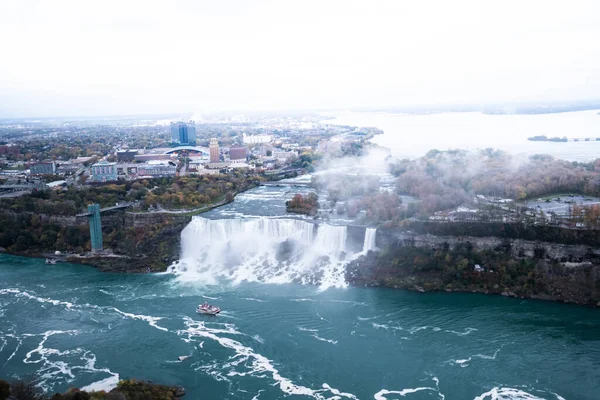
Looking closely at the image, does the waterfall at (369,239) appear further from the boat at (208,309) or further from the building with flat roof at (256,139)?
the building with flat roof at (256,139)

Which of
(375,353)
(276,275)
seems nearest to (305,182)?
(276,275)

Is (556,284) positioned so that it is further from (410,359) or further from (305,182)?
(305,182)

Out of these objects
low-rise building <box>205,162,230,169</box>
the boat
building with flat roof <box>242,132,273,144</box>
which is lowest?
the boat

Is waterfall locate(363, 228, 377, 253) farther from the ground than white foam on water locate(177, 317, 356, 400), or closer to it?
farther from the ground

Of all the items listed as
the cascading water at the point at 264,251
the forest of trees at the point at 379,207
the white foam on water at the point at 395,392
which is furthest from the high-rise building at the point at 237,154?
the white foam on water at the point at 395,392

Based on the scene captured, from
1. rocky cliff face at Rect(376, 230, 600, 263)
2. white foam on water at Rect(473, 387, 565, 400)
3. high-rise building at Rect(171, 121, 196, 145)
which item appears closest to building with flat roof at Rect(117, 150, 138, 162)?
high-rise building at Rect(171, 121, 196, 145)

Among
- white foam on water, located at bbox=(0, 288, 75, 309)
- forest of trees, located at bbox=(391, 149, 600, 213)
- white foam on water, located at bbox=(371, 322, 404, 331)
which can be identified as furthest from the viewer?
forest of trees, located at bbox=(391, 149, 600, 213)

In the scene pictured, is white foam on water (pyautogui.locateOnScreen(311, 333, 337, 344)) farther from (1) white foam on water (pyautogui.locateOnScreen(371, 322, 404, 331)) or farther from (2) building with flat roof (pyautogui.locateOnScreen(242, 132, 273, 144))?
(2) building with flat roof (pyautogui.locateOnScreen(242, 132, 273, 144))
